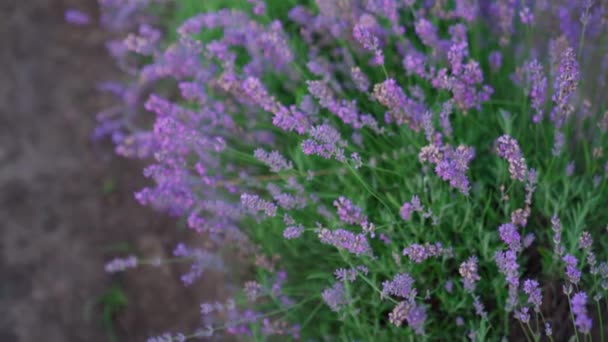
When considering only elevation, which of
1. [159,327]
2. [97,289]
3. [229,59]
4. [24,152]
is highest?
[24,152]

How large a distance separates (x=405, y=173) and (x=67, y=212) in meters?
1.95

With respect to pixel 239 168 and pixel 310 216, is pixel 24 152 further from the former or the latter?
pixel 310 216

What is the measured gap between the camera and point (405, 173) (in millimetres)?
2016

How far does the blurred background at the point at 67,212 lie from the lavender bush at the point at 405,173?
2.32 feet

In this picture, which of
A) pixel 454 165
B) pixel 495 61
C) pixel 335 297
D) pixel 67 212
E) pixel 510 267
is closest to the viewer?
pixel 510 267

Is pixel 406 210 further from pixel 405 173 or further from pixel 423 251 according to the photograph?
pixel 405 173

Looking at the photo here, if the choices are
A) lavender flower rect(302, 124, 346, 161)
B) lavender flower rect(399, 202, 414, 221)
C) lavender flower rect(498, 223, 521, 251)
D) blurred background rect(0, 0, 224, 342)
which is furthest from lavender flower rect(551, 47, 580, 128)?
blurred background rect(0, 0, 224, 342)

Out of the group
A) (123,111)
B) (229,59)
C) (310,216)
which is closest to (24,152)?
(123,111)

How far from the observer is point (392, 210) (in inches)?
79.0

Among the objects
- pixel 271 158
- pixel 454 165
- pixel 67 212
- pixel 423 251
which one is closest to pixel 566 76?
pixel 454 165

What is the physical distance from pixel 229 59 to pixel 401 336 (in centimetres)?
107

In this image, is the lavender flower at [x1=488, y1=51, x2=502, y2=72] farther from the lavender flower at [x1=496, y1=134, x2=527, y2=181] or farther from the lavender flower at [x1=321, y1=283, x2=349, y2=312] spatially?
the lavender flower at [x1=321, y1=283, x2=349, y2=312]

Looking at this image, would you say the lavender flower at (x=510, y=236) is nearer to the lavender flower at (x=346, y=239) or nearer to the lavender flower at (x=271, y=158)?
the lavender flower at (x=346, y=239)

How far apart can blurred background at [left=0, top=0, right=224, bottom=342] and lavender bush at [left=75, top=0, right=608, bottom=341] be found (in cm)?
71
